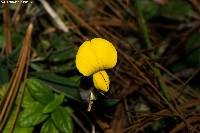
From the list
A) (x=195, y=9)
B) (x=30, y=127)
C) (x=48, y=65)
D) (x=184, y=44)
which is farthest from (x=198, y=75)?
(x=30, y=127)

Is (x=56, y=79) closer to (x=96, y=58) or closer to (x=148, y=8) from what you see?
(x=96, y=58)

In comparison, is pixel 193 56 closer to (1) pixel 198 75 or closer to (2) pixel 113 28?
(1) pixel 198 75

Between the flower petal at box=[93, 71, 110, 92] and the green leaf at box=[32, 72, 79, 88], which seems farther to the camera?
the green leaf at box=[32, 72, 79, 88]

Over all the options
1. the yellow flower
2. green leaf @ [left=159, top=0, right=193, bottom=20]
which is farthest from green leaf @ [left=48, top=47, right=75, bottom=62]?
green leaf @ [left=159, top=0, right=193, bottom=20]

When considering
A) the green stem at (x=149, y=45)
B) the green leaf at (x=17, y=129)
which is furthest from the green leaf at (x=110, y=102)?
the green leaf at (x=17, y=129)

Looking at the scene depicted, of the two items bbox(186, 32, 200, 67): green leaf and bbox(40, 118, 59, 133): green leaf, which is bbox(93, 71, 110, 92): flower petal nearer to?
bbox(40, 118, 59, 133): green leaf
